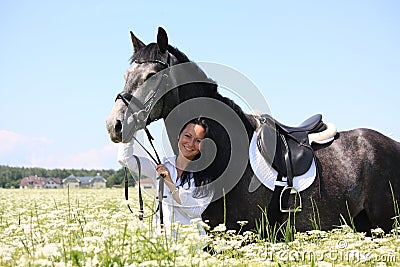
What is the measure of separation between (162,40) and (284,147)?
200 centimetres

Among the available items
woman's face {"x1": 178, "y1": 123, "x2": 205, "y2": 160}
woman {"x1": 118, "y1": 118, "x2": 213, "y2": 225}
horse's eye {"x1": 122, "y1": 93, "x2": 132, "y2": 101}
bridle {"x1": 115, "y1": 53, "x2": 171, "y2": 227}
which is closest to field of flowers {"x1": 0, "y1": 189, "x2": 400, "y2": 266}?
bridle {"x1": 115, "y1": 53, "x2": 171, "y2": 227}

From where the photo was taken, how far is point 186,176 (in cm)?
580

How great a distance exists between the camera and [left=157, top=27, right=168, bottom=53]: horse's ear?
19.9 feet

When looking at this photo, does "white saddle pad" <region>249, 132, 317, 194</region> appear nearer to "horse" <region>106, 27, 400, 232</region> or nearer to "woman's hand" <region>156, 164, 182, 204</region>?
"horse" <region>106, 27, 400, 232</region>

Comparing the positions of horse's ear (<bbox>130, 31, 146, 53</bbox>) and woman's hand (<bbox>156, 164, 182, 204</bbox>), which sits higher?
horse's ear (<bbox>130, 31, 146, 53</bbox>)

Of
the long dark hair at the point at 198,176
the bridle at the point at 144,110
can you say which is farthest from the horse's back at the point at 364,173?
the bridle at the point at 144,110

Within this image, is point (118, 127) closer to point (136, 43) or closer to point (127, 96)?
point (127, 96)

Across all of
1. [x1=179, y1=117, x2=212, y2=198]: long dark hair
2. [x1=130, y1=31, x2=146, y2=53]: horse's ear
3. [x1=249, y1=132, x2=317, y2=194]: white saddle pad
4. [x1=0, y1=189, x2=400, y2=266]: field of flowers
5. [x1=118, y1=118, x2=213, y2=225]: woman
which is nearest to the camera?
[x1=0, y1=189, x2=400, y2=266]: field of flowers

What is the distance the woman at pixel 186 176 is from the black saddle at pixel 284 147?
0.74 m

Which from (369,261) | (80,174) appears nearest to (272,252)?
(369,261)

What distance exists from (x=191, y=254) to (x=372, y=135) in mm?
4397

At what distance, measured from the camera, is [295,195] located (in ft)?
19.8

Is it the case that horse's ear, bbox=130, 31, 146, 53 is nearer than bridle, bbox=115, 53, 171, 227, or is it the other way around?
bridle, bbox=115, 53, 171, 227

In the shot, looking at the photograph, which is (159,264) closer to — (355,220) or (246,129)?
(246,129)
